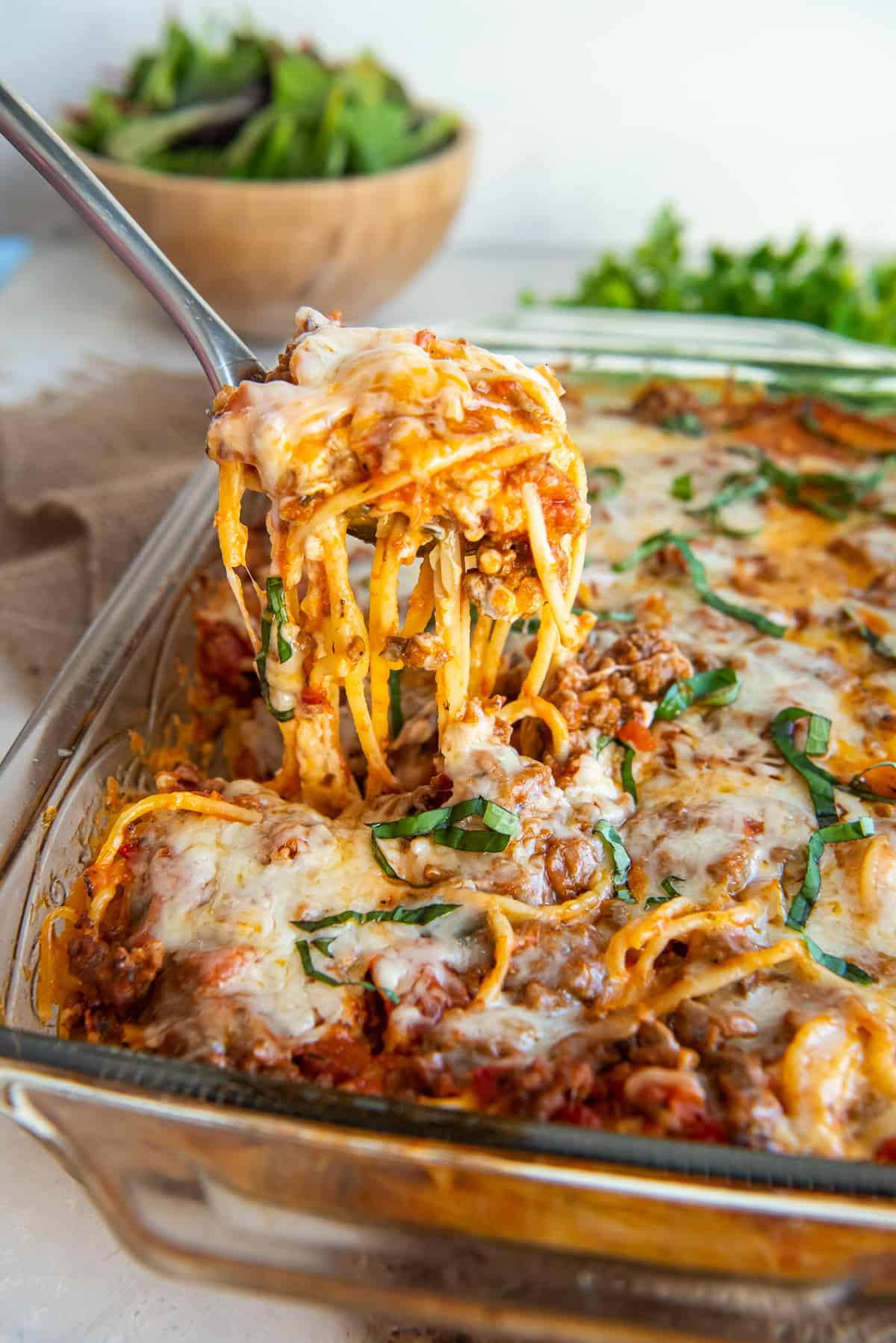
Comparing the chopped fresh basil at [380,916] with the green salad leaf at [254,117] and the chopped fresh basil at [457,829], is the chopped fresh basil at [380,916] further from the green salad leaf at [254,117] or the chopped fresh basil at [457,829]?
the green salad leaf at [254,117]

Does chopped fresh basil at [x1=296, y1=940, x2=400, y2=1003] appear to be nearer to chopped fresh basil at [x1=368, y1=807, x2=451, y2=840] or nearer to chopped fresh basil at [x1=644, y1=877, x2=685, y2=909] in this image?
chopped fresh basil at [x1=368, y1=807, x2=451, y2=840]

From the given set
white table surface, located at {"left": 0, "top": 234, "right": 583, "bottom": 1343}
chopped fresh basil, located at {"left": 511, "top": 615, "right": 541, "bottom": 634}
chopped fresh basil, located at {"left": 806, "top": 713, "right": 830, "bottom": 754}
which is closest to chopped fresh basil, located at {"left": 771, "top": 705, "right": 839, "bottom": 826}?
chopped fresh basil, located at {"left": 806, "top": 713, "right": 830, "bottom": 754}

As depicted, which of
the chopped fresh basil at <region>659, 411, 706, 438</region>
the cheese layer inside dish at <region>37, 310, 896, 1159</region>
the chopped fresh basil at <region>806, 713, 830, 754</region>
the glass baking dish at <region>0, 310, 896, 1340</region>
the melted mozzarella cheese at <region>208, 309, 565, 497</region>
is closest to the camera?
the glass baking dish at <region>0, 310, 896, 1340</region>

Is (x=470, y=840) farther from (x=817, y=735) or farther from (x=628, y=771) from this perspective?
(x=817, y=735)

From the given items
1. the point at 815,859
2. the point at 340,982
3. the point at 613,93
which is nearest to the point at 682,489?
the point at 815,859

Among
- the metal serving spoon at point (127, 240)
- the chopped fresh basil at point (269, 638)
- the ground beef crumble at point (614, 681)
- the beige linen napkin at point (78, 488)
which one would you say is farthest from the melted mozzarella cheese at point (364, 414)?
the beige linen napkin at point (78, 488)
